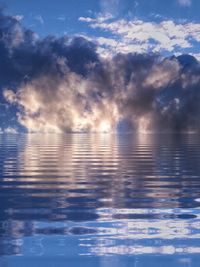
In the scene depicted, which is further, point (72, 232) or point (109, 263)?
point (72, 232)

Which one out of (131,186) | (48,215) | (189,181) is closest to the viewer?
(48,215)

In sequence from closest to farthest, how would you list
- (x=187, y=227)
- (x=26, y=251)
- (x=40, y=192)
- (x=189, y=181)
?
1. (x=26, y=251)
2. (x=187, y=227)
3. (x=40, y=192)
4. (x=189, y=181)

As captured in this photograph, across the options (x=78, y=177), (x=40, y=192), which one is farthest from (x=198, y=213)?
(x=78, y=177)

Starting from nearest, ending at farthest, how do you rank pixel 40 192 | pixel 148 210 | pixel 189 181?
1. pixel 148 210
2. pixel 40 192
3. pixel 189 181

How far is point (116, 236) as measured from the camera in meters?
8.78

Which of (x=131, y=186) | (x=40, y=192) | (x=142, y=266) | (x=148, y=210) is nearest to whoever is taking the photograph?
(x=142, y=266)

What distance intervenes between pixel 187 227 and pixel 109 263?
2855mm

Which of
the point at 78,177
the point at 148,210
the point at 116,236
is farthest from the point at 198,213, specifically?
the point at 78,177

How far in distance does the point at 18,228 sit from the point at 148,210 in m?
3.39

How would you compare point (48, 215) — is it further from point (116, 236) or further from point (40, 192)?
point (40, 192)

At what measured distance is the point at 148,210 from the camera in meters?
11.5

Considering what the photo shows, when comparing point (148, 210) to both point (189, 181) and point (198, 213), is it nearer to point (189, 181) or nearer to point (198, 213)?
point (198, 213)

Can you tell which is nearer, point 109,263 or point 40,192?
Result: point 109,263

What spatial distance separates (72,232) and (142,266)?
225cm
